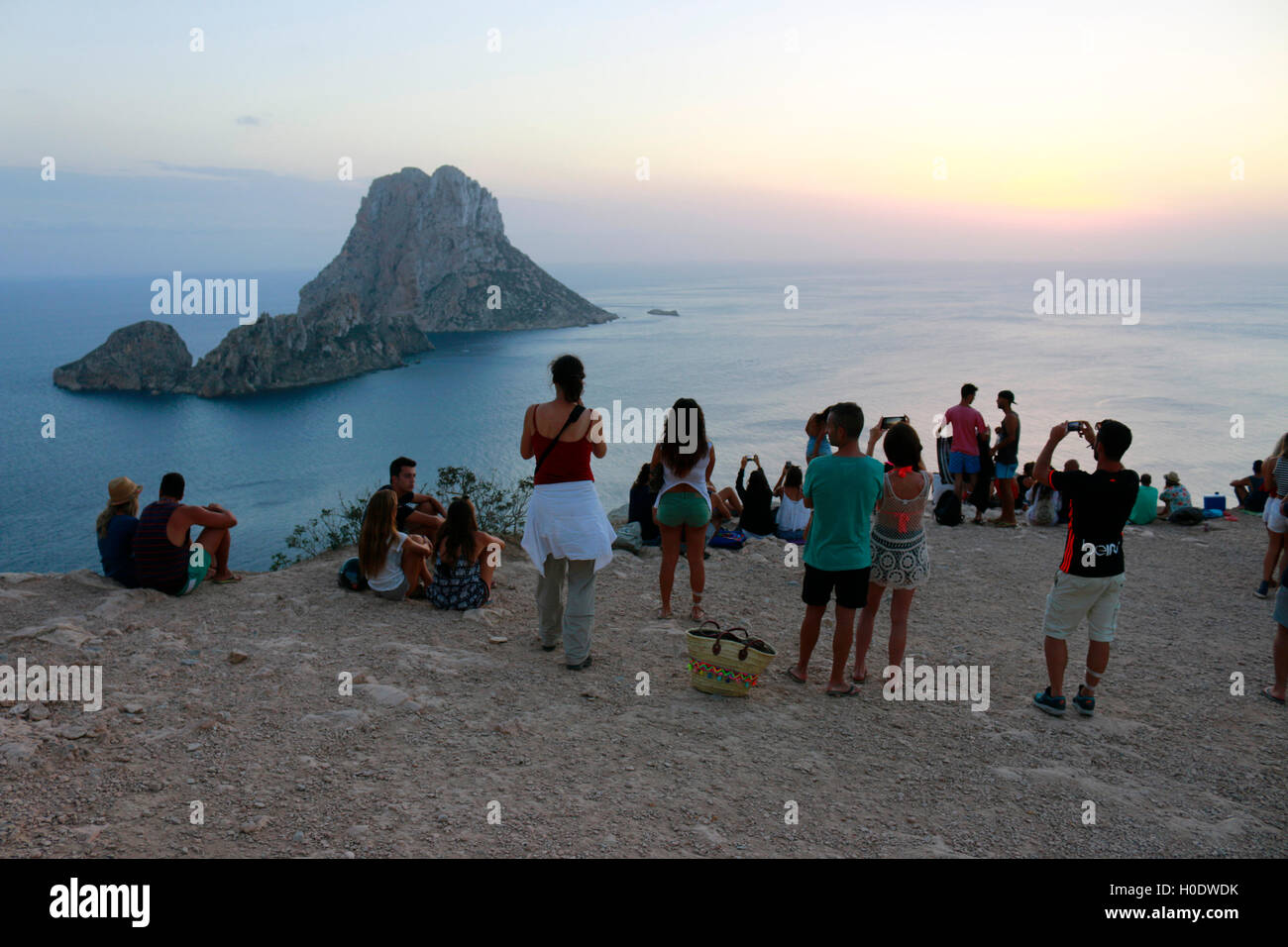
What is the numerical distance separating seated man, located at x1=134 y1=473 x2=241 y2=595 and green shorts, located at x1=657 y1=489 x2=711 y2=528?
3460mm

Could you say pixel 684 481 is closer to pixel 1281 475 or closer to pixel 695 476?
pixel 695 476

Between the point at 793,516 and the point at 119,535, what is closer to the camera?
the point at 119,535

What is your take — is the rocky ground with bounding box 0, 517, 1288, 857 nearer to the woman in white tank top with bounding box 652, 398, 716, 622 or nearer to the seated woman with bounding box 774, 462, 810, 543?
the woman in white tank top with bounding box 652, 398, 716, 622

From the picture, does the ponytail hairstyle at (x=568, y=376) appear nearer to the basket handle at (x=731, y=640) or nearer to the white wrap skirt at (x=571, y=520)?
the white wrap skirt at (x=571, y=520)

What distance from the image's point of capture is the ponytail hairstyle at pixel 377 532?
6336 millimetres

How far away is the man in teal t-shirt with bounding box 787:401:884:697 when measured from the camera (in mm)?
4668

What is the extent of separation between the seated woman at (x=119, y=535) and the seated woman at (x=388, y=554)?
1.82 meters

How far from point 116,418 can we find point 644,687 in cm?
8953

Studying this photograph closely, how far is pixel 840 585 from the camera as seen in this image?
4.85 m

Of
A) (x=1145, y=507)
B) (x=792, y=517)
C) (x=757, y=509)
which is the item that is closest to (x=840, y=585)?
(x=757, y=509)

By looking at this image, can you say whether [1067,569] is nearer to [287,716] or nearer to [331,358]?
[287,716]

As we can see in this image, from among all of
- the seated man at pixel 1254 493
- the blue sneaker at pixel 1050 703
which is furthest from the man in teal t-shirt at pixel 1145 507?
the blue sneaker at pixel 1050 703

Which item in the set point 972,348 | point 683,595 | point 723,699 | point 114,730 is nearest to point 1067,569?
point 723,699

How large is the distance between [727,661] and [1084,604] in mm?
2193
